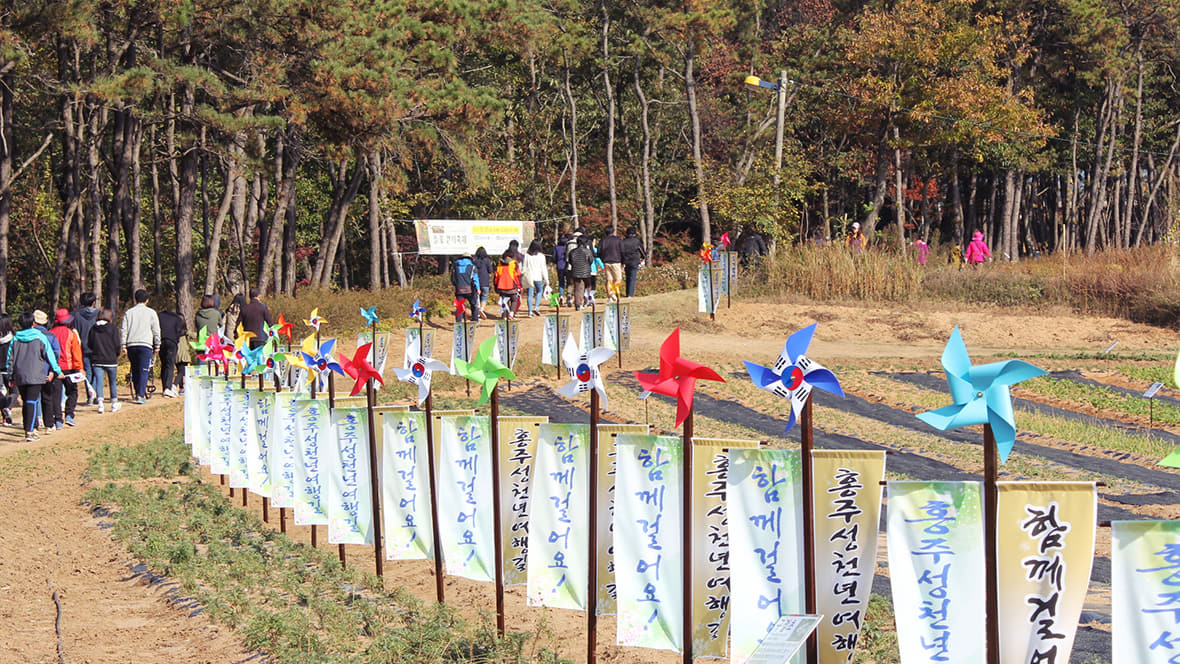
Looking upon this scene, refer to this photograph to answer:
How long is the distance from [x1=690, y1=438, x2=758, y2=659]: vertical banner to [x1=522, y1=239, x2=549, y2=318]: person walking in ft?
61.5

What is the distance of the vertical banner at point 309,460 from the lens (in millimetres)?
9430

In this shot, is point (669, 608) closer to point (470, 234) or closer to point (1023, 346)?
point (1023, 346)

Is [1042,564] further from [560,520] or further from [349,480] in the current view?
[349,480]

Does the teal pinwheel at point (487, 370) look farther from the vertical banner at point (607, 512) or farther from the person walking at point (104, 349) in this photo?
the person walking at point (104, 349)

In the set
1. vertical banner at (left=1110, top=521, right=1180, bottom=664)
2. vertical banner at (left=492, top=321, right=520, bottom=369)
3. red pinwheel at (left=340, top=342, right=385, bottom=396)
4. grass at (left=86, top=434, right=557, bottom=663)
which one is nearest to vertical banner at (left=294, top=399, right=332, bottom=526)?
grass at (left=86, top=434, right=557, bottom=663)

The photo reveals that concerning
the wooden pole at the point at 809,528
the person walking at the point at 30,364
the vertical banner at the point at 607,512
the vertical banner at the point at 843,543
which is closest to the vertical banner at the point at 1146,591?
the vertical banner at the point at 843,543

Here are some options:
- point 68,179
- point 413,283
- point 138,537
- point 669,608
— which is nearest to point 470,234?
point 413,283

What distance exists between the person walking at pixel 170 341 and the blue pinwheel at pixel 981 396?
14.9 meters

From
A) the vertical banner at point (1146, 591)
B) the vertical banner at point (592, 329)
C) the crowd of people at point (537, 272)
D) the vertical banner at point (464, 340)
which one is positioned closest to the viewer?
the vertical banner at point (1146, 591)

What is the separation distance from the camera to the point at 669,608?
636 centimetres

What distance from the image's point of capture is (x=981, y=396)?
504cm

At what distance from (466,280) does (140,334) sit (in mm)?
7265

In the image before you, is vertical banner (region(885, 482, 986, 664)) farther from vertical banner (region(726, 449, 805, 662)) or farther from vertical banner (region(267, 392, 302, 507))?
vertical banner (region(267, 392, 302, 507))

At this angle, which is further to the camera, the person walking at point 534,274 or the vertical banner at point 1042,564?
the person walking at point 534,274
